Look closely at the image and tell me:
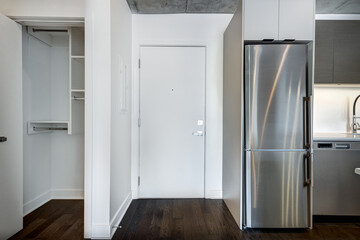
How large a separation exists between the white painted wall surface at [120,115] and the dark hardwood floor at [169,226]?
25cm

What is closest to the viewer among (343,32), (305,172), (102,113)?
(102,113)

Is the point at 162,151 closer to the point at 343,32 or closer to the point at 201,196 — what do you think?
the point at 201,196

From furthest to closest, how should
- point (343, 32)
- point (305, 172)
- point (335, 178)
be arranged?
1. point (343, 32)
2. point (335, 178)
3. point (305, 172)

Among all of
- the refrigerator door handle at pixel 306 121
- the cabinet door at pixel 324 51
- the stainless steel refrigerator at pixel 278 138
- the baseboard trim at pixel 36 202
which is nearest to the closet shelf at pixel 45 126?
the baseboard trim at pixel 36 202

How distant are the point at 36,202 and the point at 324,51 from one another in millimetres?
4120

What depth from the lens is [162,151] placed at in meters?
2.97

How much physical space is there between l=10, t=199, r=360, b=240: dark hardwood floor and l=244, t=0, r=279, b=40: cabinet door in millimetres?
2016

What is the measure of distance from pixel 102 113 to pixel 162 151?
1229 millimetres

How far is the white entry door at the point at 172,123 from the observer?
117 inches

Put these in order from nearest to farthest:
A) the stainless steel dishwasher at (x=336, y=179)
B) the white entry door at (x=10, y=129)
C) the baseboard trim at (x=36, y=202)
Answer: the white entry door at (x=10, y=129) → the stainless steel dishwasher at (x=336, y=179) → the baseboard trim at (x=36, y=202)

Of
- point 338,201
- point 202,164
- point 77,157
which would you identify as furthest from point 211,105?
point 77,157

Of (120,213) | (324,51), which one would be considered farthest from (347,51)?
(120,213)

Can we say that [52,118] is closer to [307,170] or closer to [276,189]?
[276,189]

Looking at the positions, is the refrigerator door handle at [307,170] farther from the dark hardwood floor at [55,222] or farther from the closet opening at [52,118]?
the closet opening at [52,118]
